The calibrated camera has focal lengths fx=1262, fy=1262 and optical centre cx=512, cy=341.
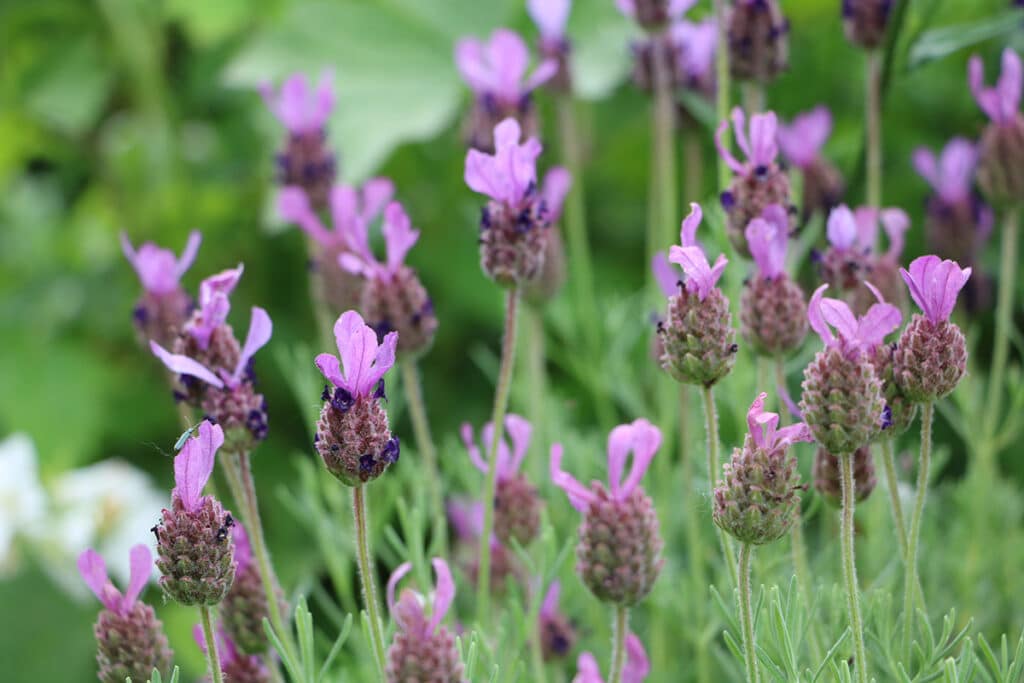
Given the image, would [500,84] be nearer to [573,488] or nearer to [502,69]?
[502,69]

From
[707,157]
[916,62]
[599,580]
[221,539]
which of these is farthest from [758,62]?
[707,157]

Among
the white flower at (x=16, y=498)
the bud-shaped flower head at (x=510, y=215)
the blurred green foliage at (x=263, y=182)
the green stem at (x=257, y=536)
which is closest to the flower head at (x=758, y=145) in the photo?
the bud-shaped flower head at (x=510, y=215)

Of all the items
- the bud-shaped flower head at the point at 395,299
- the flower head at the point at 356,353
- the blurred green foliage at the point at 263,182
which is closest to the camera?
the flower head at the point at 356,353

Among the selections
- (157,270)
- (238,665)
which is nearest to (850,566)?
(238,665)

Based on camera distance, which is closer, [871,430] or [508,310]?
[871,430]

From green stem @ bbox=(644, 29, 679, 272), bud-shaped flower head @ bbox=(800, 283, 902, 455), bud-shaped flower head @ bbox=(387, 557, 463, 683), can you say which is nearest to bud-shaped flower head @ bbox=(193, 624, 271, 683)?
bud-shaped flower head @ bbox=(387, 557, 463, 683)

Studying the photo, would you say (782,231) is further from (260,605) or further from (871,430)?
(260,605)

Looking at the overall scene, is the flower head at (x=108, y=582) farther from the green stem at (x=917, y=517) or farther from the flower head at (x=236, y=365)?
the green stem at (x=917, y=517)
